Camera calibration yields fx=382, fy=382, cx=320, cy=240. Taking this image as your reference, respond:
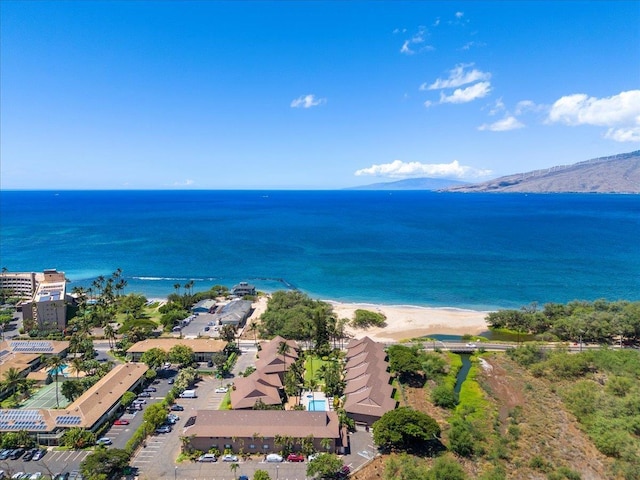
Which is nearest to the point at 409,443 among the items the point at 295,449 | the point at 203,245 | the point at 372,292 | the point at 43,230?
the point at 295,449

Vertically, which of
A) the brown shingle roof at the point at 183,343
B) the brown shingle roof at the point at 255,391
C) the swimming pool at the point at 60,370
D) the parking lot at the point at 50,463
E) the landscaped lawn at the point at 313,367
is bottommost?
the landscaped lawn at the point at 313,367

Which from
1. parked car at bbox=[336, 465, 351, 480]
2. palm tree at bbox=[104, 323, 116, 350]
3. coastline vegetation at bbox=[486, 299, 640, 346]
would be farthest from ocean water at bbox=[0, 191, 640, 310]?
parked car at bbox=[336, 465, 351, 480]

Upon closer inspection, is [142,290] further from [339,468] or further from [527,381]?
[527,381]

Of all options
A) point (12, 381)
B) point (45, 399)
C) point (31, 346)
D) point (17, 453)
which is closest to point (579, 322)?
point (17, 453)

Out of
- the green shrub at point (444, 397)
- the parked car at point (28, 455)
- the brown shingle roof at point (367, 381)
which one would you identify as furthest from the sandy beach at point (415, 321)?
the parked car at point (28, 455)

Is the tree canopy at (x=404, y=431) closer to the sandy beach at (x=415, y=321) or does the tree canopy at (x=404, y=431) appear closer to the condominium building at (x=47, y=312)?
the sandy beach at (x=415, y=321)

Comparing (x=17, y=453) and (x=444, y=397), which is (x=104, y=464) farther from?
(x=444, y=397)
